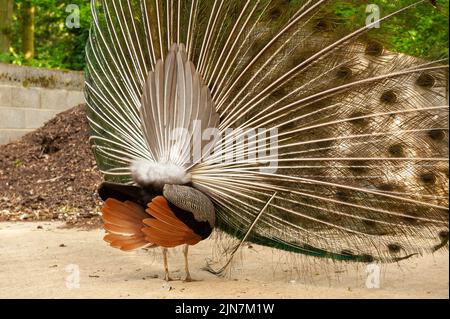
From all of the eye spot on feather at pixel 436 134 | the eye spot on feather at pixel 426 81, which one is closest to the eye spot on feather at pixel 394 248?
the eye spot on feather at pixel 436 134

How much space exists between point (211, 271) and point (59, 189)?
200 inches

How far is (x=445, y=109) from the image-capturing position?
177 inches

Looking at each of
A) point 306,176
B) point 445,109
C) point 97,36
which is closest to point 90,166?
point 97,36

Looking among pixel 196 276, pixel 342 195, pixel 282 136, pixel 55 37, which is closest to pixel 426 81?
pixel 342 195

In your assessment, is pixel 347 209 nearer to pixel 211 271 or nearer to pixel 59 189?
pixel 211 271

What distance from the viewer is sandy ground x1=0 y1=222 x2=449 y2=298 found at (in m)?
4.79

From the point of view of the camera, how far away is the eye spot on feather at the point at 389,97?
473cm

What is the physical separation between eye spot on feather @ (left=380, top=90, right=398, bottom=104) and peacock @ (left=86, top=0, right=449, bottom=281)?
0.01m

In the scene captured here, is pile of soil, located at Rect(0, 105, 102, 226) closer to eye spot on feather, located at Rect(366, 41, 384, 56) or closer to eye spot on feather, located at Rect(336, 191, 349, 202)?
eye spot on feather, located at Rect(336, 191, 349, 202)

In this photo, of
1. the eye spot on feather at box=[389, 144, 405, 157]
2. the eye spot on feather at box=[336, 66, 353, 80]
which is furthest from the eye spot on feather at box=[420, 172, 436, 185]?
the eye spot on feather at box=[336, 66, 353, 80]

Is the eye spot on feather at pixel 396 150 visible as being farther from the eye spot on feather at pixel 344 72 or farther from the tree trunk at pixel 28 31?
the tree trunk at pixel 28 31

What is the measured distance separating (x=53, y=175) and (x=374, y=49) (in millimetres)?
7000

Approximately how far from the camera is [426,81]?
4.61 m

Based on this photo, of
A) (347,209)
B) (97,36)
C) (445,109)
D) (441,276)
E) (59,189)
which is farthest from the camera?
(59,189)
